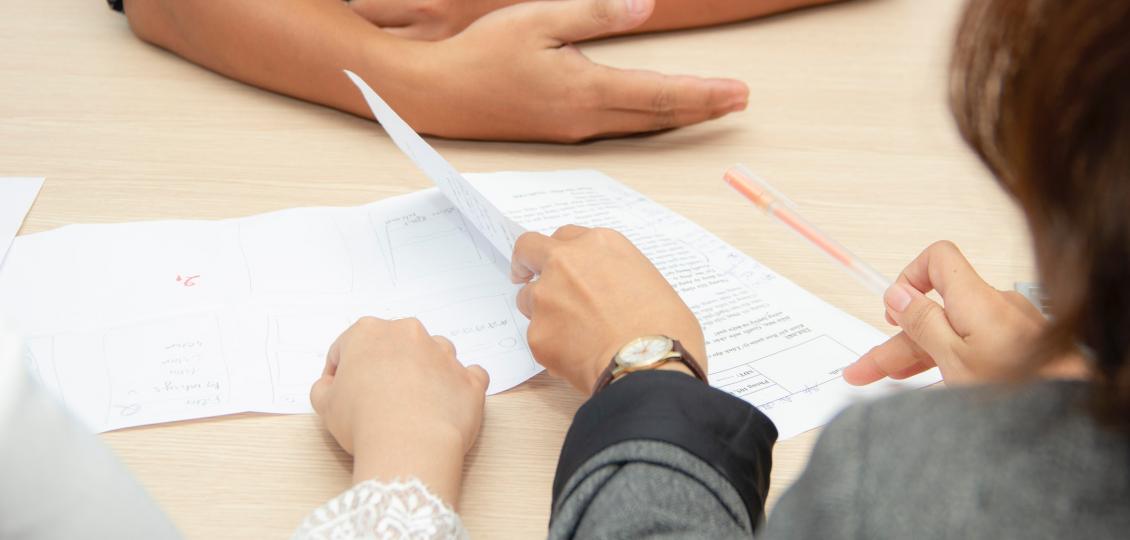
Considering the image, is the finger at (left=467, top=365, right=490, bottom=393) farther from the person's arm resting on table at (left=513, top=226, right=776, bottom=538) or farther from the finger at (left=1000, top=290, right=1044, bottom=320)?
the finger at (left=1000, top=290, right=1044, bottom=320)

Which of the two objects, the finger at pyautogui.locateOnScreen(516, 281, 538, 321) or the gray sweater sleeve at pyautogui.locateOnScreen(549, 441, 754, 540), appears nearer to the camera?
the gray sweater sleeve at pyautogui.locateOnScreen(549, 441, 754, 540)

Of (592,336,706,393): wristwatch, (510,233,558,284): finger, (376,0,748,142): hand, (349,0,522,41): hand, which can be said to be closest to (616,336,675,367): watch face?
(592,336,706,393): wristwatch

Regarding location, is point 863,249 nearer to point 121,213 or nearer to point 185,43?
point 121,213

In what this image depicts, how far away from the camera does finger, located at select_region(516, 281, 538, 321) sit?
605 mm

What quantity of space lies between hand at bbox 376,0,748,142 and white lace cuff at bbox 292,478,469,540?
0.44 m

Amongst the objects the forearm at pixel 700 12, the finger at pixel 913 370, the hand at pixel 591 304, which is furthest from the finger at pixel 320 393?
the forearm at pixel 700 12

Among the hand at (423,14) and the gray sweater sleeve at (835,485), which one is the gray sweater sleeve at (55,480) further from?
the hand at (423,14)

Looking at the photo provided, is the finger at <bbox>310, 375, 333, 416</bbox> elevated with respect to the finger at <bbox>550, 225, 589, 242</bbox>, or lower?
lower

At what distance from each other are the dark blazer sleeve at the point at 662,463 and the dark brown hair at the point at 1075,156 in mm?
204

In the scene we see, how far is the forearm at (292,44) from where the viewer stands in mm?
854

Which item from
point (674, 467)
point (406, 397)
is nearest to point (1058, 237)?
point (674, 467)

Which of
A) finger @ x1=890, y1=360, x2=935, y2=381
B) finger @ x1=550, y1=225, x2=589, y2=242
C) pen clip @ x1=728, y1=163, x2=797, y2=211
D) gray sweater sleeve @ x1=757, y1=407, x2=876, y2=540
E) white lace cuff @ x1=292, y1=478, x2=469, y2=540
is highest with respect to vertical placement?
gray sweater sleeve @ x1=757, y1=407, x2=876, y2=540

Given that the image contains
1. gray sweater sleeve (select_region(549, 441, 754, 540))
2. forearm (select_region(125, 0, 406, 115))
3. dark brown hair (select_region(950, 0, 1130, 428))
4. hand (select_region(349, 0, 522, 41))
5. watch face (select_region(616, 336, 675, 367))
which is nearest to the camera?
dark brown hair (select_region(950, 0, 1130, 428))

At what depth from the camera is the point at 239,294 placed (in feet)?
2.06
